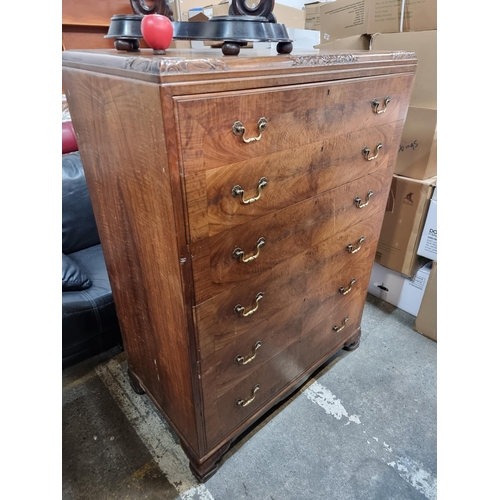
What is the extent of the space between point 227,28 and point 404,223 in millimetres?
1251

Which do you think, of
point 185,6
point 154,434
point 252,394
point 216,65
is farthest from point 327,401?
point 185,6

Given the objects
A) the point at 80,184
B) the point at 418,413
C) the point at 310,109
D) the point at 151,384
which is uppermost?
the point at 310,109

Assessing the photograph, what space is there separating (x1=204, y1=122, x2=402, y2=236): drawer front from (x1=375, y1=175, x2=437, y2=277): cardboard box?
0.54 meters

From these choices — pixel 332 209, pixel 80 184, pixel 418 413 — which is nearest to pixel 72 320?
pixel 80 184

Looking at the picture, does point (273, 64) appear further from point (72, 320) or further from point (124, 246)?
point (72, 320)

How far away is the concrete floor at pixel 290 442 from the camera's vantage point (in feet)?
3.67

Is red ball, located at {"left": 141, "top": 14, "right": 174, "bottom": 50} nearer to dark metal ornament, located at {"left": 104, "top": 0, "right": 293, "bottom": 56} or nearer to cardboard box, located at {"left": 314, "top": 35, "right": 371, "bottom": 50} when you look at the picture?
dark metal ornament, located at {"left": 104, "top": 0, "right": 293, "bottom": 56}

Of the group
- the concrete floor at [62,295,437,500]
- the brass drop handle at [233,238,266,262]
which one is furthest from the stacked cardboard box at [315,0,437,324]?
the brass drop handle at [233,238,266,262]

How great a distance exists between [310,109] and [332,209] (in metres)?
0.32

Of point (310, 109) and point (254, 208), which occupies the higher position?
point (310, 109)

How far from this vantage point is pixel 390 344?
165 cm

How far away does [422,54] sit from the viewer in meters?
1.46

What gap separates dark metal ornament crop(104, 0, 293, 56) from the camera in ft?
2.45

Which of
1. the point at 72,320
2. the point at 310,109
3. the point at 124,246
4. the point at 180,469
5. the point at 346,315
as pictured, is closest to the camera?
the point at 310,109
